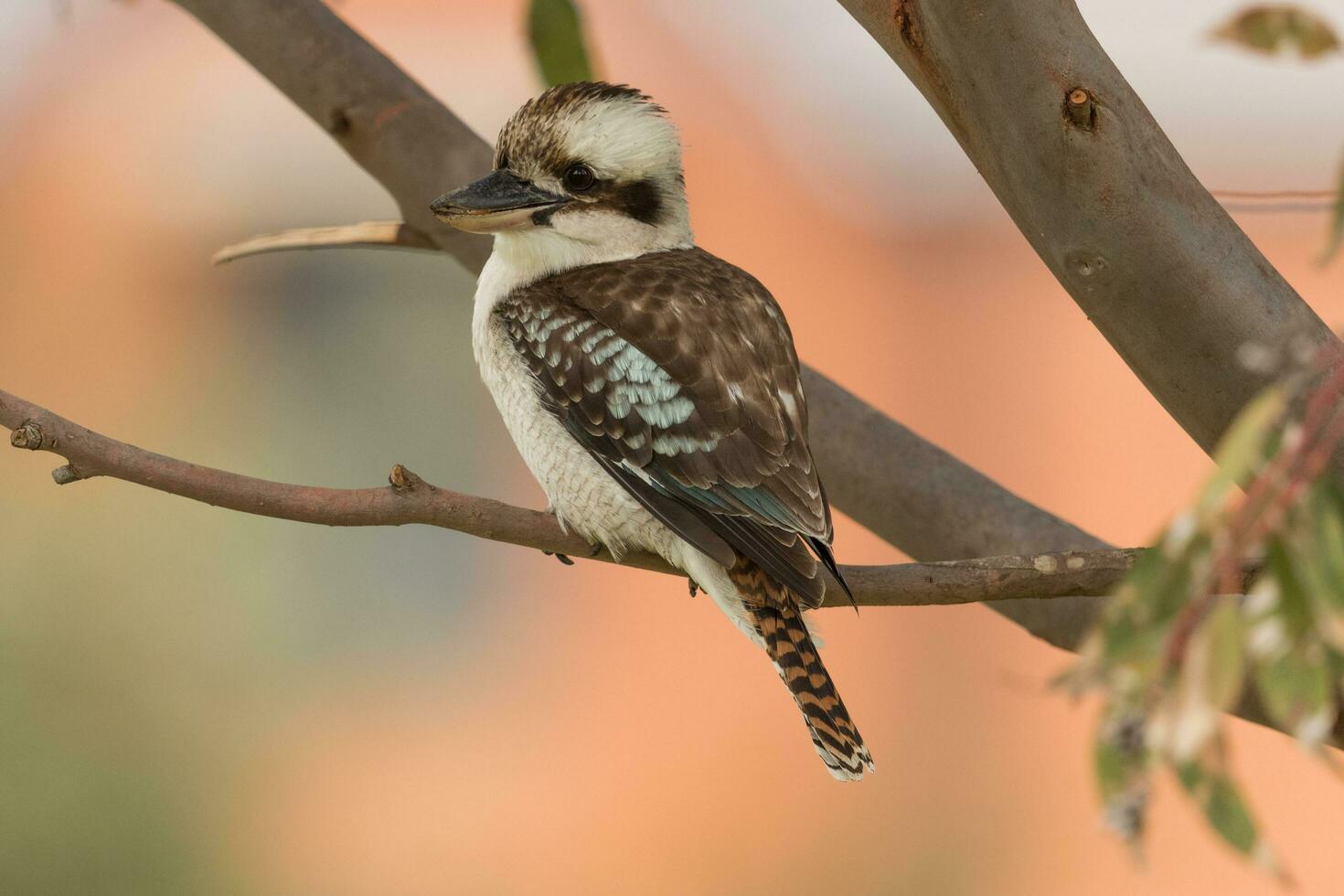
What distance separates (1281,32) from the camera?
47.4 inches

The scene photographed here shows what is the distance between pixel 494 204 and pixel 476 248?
0.32 meters

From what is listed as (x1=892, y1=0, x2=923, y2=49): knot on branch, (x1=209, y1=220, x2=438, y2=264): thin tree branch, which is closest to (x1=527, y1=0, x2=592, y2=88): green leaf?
(x1=209, y1=220, x2=438, y2=264): thin tree branch

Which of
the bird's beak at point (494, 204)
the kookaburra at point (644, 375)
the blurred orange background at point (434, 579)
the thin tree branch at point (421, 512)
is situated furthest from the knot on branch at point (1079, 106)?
the blurred orange background at point (434, 579)

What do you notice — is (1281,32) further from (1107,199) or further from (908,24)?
(908,24)

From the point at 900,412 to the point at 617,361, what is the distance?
12.7ft

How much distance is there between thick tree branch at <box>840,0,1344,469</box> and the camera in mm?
1234

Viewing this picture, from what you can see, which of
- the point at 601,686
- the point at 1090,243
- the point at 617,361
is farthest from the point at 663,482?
the point at 601,686

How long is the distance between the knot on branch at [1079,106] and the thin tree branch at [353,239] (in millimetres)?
1066

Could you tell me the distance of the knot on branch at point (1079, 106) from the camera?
123 cm

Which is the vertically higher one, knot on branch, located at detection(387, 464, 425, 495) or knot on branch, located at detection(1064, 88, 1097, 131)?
knot on branch, located at detection(1064, 88, 1097, 131)

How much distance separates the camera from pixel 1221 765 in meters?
0.74

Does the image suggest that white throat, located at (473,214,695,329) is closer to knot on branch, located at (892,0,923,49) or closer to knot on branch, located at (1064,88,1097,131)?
knot on branch, located at (892,0,923,49)

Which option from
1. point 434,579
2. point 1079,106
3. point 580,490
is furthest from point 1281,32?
point 434,579

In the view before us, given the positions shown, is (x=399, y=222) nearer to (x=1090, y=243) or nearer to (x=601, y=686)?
(x=1090, y=243)
